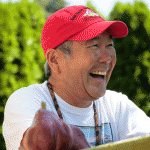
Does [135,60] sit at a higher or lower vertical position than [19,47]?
lower

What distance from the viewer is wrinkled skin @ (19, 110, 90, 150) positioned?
825 millimetres

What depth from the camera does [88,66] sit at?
5.57 feet

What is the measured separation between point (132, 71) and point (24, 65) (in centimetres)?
274

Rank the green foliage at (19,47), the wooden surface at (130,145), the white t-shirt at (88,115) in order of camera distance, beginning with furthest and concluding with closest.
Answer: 1. the green foliage at (19,47)
2. the white t-shirt at (88,115)
3. the wooden surface at (130,145)

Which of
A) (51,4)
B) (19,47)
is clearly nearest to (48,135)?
(19,47)

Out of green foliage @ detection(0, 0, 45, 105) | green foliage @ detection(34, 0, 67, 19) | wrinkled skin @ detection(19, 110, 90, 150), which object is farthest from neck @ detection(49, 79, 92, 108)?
green foliage @ detection(34, 0, 67, 19)

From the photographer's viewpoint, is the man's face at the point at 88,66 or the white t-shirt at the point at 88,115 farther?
the man's face at the point at 88,66

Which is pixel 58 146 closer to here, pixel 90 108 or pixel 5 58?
pixel 90 108

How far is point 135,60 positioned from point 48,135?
18.2 feet

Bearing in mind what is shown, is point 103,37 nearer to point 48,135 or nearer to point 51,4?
point 48,135

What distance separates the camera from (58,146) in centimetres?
84

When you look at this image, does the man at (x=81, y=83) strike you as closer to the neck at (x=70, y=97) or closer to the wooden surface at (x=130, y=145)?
the neck at (x=70, y=97)

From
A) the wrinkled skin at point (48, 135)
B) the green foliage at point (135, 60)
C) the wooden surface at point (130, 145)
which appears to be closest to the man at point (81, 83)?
the wrinkled skin at point (48, 135)

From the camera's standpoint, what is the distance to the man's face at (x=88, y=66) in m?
1.71
